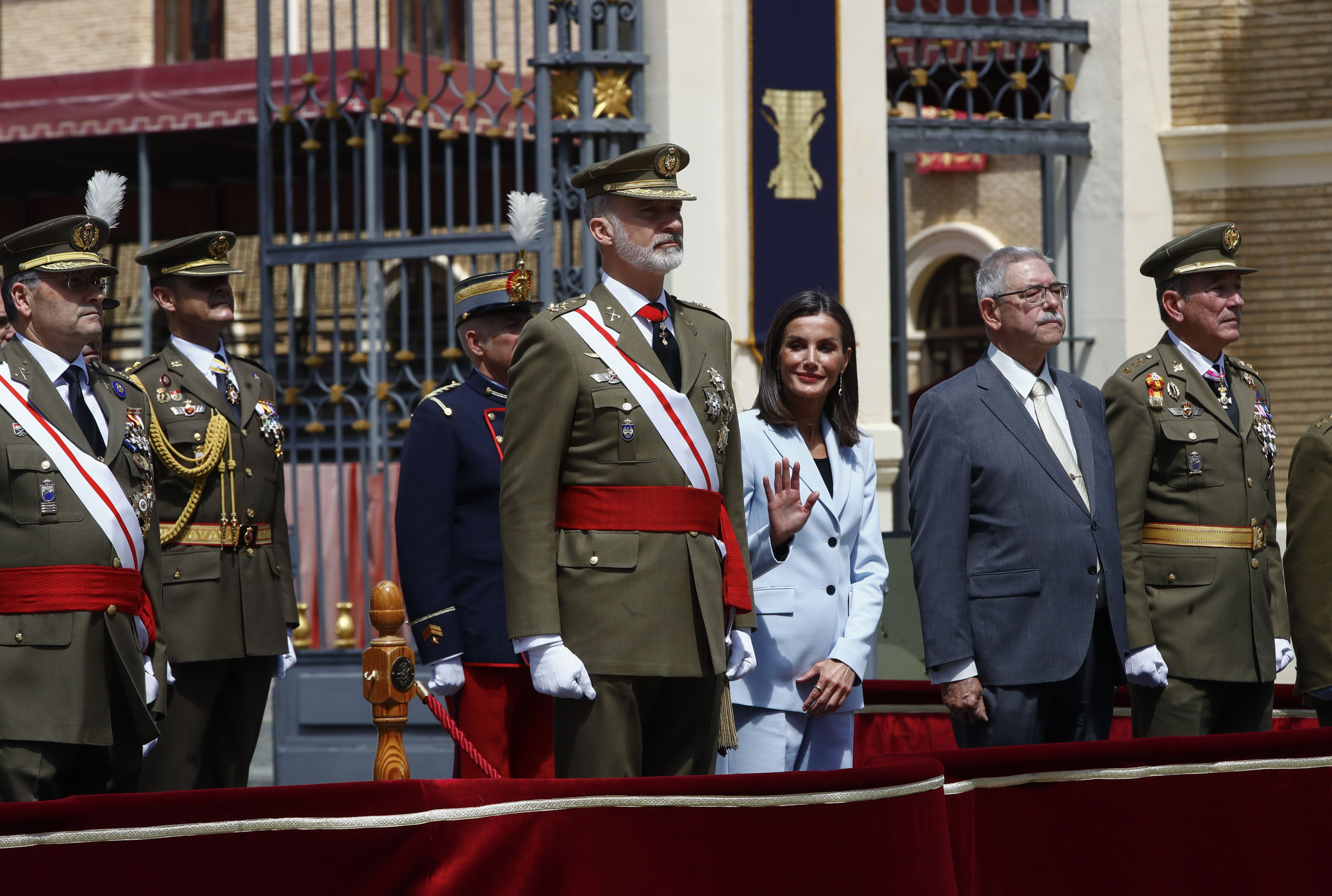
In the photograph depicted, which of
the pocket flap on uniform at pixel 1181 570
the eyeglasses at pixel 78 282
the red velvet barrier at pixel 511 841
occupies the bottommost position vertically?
the red velvet barrier at pixel 511 841

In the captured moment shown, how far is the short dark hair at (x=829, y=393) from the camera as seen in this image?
4031 millimetres

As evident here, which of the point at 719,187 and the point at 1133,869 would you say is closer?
the point at 1133,869

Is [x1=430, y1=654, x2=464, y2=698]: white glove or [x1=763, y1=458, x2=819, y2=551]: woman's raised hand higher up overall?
[x1=763, y1=458, x2=819, y2=551]: woman's raised hand

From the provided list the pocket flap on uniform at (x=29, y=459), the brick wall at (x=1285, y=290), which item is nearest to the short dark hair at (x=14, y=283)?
the pocket flap on uniform at (x=29, y=459)

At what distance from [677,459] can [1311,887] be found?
1.75m

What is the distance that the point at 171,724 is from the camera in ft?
15.0

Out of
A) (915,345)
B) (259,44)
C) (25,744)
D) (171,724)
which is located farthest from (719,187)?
(915,345)

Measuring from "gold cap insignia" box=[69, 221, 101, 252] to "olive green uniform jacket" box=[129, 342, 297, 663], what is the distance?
2.57ft

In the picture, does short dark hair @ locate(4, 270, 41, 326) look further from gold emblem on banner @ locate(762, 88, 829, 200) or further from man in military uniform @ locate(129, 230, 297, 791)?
gold emblem on banner @ locate(762, 88, 829, 200)

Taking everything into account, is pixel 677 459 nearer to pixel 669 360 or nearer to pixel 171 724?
pixel 669 360

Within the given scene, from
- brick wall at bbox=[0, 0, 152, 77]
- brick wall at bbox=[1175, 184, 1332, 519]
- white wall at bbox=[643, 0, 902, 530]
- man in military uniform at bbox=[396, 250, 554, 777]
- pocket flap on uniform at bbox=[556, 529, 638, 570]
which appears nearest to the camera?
pocket flap on uniform at bbox=[556, 529, 638, 570]

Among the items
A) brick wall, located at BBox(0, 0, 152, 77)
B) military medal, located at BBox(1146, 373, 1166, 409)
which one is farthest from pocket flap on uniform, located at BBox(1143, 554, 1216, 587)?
brick wall, located at BBox(0, 0, 152, 77)

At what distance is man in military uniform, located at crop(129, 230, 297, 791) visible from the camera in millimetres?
4590

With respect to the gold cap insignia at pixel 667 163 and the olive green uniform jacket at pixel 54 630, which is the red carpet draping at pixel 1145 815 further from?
the olive green uniform jacket at pixel 54 630
